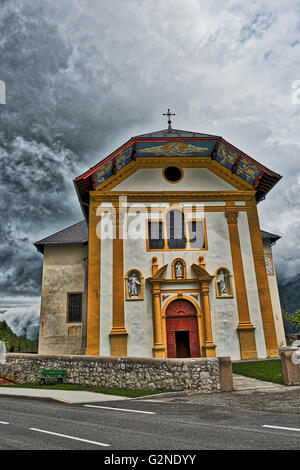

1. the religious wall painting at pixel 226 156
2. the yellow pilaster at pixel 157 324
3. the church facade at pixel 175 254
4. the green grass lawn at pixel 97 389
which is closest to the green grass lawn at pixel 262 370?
the church facade at pixel 175 254

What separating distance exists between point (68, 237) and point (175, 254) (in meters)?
9.92

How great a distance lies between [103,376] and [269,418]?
7.76 m

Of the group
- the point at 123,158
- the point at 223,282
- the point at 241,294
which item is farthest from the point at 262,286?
the point at 123,158

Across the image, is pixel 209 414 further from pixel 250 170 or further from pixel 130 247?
pixel 250 170

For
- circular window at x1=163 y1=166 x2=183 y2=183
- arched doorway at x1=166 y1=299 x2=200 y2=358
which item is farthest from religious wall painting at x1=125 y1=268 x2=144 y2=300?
circular window at x1=163 y1=166 x2=183 y2=183

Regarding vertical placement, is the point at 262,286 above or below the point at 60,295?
below

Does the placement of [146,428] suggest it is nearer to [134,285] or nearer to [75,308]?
[134,285]

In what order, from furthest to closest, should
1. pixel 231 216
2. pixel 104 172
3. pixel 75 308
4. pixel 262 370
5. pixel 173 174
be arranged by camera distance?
pixel 75 308 → pixel 173 174 → pixel 231 216 → pixel 104 172 → pixel 262 370

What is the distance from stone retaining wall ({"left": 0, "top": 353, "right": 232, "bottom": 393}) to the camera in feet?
39.0

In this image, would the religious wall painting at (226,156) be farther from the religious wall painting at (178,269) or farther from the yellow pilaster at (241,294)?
the religious wall painting at (178,269)

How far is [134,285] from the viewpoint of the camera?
18859 mm

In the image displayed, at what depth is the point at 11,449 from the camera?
5.57m
